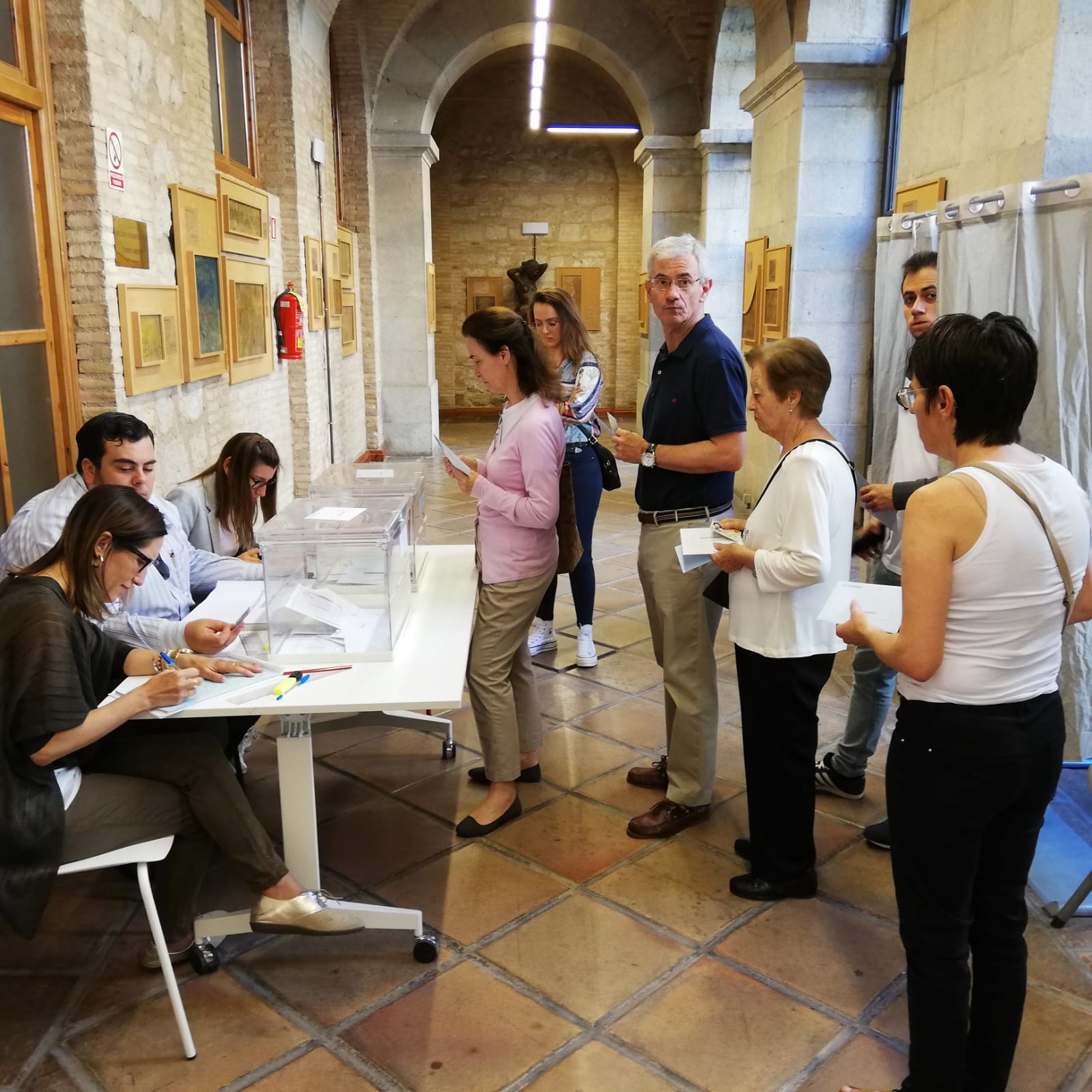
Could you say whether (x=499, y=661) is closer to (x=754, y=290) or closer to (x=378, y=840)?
(x=378, y=840)

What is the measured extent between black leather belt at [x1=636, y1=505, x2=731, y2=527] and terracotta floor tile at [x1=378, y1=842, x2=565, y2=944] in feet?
4.20

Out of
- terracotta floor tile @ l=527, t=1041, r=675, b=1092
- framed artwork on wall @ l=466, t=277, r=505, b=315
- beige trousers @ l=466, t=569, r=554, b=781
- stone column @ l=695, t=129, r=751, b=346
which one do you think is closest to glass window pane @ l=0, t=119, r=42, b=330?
beige trousers @ l=466, t=569, r=554, b=781

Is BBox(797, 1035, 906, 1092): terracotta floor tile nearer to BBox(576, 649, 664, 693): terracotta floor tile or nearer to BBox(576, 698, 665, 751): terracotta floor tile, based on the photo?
BBox(576, 698, 665, 751): terracotta floor tile

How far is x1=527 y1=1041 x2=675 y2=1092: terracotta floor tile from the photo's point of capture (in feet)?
8.12

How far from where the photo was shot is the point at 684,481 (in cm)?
347

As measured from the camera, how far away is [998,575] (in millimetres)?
1967

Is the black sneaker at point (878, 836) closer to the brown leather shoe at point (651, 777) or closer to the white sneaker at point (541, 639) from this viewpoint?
the brown leather shoe at point (651, 777)

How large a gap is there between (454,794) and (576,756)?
607 mm

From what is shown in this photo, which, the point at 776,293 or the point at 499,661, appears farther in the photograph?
the point at 776,293

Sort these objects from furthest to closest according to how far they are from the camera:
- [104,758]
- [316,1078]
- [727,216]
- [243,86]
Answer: [727,216]
[243,86]
[104,758]
[316,1078]

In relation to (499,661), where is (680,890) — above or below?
below

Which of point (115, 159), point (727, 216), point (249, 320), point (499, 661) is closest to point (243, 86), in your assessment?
point (249, 320)

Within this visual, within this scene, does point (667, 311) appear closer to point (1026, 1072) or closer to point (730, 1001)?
point (730, 1001)

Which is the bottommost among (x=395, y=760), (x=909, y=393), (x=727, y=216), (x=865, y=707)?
(x=395, y=760)
